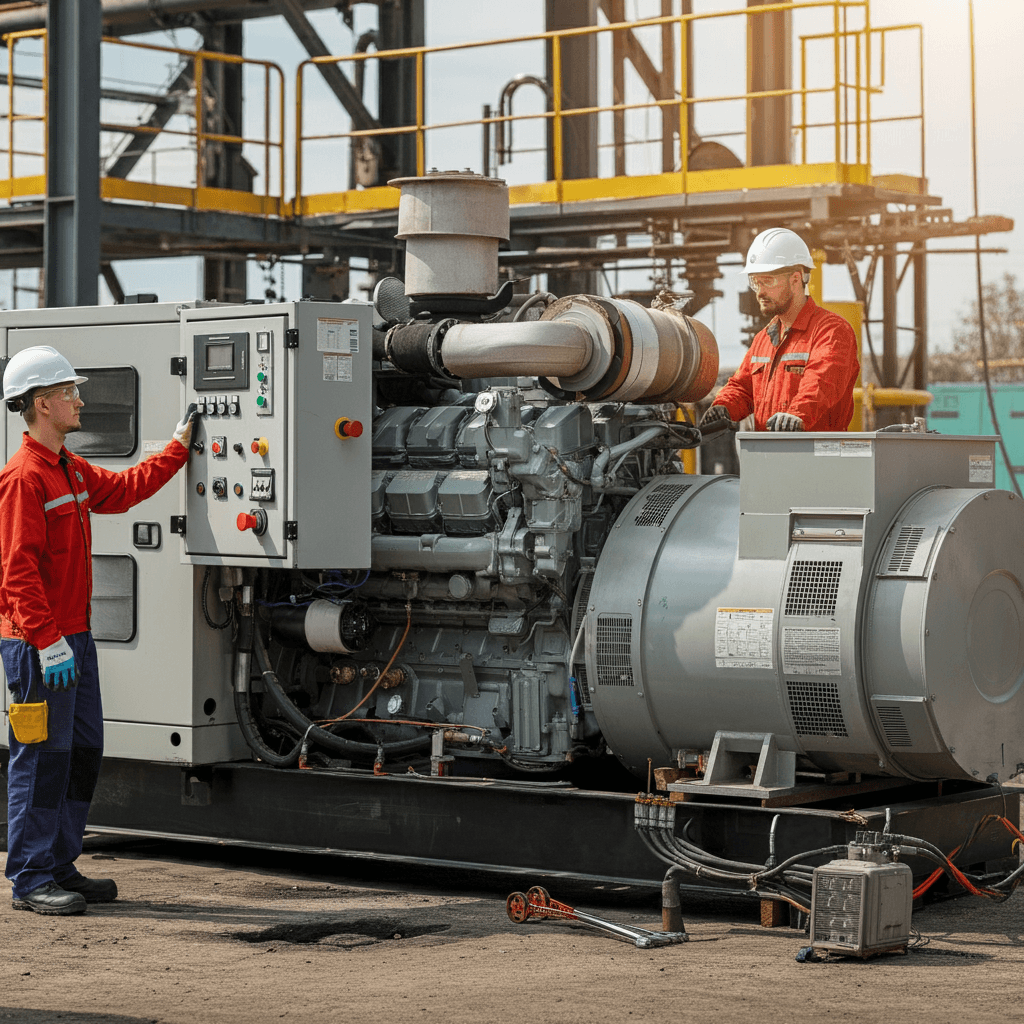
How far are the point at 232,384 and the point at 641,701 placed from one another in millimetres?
2143

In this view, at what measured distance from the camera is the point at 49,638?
6457 millimetres

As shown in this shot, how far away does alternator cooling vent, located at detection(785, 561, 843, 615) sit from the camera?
20.6ft

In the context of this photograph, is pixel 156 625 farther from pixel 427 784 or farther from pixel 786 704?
pixel 786 704

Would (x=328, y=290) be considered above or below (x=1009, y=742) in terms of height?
above

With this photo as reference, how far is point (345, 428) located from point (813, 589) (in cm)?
206

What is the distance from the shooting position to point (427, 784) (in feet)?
23.0

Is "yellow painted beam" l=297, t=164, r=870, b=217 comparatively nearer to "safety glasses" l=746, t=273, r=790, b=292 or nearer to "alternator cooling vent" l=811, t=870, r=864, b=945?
"safety glasses" l=746, t=273, r=790, b=292

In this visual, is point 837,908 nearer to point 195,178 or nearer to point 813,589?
point 813,589

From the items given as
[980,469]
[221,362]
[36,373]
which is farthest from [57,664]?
[980,469]

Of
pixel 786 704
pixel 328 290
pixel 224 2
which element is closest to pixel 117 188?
pixel 328 290

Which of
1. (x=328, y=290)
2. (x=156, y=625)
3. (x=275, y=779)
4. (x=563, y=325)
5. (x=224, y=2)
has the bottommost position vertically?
(x=275, y=779)

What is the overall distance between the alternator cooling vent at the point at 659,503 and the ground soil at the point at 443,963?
1506 mm

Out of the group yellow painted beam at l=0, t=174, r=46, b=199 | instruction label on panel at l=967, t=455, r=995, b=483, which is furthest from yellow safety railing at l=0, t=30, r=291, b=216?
instruction label on panel at l=967, t=455, r=995, b=483

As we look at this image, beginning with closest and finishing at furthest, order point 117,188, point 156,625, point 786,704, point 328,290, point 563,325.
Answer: point 786,704, point 563,325, point 156,625, point 117,188, point 328,290
